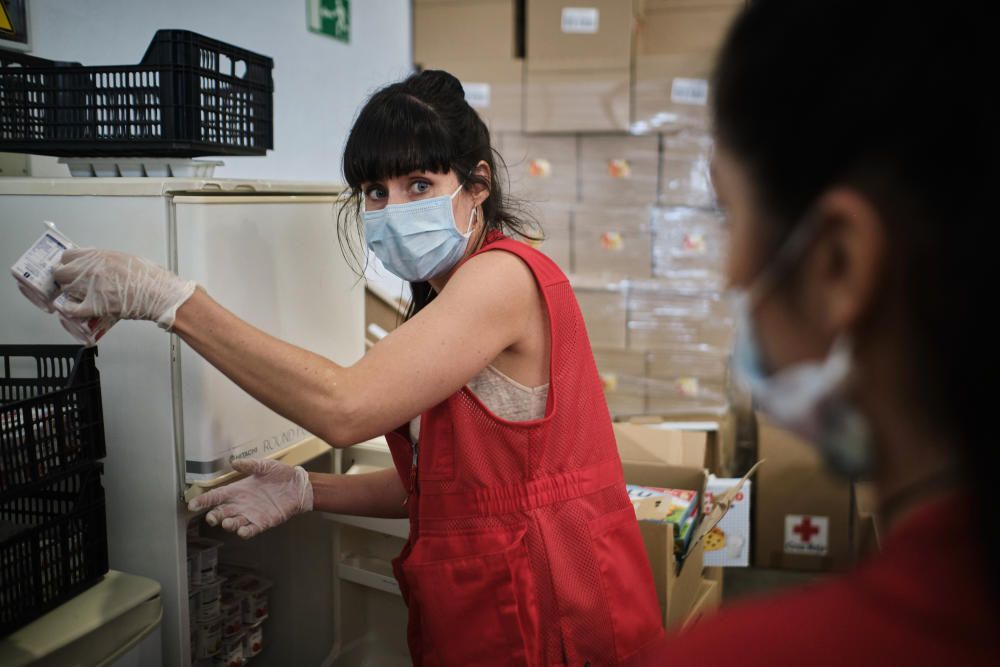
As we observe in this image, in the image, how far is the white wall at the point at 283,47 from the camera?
1791 mm

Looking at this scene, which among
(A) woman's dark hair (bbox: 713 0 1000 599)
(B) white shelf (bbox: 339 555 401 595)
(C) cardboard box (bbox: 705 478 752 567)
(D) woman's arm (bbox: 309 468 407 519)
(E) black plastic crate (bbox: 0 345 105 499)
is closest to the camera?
(A) woman's dark hair (bbox: 713 0 1000 599)

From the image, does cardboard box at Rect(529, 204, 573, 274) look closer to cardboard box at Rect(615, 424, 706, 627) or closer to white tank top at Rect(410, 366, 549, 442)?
cardboard box at Rect(615, 424, 706, 627)

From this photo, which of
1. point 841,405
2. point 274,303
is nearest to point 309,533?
point 274,303

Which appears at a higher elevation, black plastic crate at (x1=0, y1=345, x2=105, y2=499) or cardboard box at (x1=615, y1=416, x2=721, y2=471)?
black plastic crate at (x1=0, y1=345, x2=105, y2=499)

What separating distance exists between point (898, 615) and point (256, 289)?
1190 mm

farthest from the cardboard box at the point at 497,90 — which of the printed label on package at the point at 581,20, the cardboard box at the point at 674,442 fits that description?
the cardboard box at the point at 674,442

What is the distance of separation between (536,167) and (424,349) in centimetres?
233

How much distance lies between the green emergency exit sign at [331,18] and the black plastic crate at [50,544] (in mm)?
1852

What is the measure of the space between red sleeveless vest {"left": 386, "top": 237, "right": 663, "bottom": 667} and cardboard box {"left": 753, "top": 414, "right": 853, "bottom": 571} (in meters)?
2.05

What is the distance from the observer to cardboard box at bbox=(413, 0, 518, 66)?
3355 mm

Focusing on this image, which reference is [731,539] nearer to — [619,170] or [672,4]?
[619,170]

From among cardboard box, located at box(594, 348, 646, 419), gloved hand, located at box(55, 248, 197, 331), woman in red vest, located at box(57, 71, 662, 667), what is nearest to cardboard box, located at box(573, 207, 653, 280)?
cardboard box, located at box(594, 348, 646, 419)

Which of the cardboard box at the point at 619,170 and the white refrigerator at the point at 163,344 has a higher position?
the cardboard box at the point at 619,170

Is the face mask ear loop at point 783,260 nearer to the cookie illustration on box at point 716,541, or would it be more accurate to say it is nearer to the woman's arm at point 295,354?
the woman's arm at point 295,354
